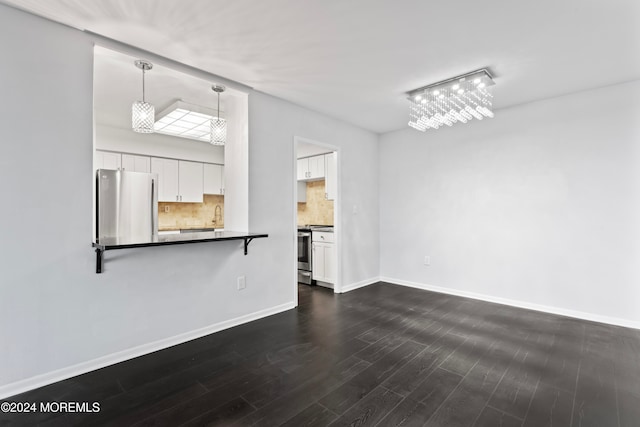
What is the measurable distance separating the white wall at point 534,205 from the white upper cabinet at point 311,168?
4.44 feet

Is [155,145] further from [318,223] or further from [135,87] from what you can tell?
[318,223]

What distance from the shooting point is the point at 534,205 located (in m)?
3.68

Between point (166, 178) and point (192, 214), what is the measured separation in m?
0.88

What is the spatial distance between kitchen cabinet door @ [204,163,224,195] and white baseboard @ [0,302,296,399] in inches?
124

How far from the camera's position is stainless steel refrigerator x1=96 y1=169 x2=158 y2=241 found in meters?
2.86

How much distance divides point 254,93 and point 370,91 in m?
1.31

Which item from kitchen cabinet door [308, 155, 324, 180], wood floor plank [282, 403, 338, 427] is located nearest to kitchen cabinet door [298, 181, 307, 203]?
kitchen cabinet door [308, 155, 324, 180]

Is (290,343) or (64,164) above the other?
(64,164)

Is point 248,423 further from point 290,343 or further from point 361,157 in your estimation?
point 361,157

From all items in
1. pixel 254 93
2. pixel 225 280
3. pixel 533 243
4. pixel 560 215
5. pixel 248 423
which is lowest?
pixel 248 423

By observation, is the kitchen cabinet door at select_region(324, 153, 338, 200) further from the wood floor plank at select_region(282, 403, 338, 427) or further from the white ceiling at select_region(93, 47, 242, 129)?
the wood floor plank at select_region(282, 403, 338, 427)

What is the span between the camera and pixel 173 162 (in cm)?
525

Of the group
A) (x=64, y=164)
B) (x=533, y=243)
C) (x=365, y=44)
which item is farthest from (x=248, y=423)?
(x=533, y=243)

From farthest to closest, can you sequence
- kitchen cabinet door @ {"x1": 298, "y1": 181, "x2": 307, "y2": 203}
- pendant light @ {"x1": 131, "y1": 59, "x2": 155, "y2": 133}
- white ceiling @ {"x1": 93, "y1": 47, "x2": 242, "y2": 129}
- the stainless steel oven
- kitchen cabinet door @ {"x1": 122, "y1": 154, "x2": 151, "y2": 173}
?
kitchen cabinet door @ {"x1": 298, "y1": 181, "x2": 307, "y2": 203} → the stainless steel oven → kitchen cabinet door @ {"x1": 122, "y1": 154, "x2": 151, "y2": 173} → white ceiling @ {"x1": 93, "y1": 47, "x2": 242, "y2": 129} → pendant light @ {"x1": 131, "y1": 59, "x2": 155, "y2": 133}
